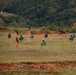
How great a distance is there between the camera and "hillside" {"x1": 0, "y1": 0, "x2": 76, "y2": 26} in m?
136

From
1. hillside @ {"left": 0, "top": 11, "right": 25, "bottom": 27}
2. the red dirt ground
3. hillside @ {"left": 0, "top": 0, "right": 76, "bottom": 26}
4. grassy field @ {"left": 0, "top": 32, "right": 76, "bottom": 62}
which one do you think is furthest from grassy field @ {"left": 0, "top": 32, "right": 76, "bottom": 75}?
hillside @ {"left": 0, "top": 0, "right": 76, "bottom": 26}

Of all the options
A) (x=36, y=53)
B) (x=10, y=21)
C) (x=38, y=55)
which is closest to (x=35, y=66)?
(x=38, y=55)

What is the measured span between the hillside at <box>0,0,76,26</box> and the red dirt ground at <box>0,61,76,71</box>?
357ft

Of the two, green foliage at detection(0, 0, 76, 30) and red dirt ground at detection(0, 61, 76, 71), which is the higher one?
green foliage at detection(0, 0, 76, 30)

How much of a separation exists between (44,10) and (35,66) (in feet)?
408

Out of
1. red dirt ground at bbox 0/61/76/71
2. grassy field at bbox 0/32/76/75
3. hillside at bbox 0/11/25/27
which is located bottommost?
red dirt ground at bbox 0/61/76/71

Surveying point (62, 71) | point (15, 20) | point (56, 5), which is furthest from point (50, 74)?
point (56, 5)

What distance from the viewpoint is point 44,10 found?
143500 millimetres

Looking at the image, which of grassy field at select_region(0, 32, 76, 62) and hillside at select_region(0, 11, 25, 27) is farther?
hillside at select_region(0, 11, 25, 27)

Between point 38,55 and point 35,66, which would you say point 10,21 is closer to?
point 38,55

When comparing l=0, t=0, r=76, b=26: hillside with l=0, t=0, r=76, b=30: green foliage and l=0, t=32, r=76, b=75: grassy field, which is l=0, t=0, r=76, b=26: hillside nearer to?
l=0, t=0, r=76, b=30: green foliage

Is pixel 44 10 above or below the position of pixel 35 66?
above

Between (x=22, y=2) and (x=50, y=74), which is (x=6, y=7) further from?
(x=50, y=74)

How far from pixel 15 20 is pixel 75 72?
10376 centimetres
